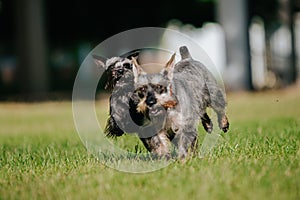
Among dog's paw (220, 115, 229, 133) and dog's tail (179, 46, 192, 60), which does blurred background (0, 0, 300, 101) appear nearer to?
dog's paw (220, 115, 229, 133)

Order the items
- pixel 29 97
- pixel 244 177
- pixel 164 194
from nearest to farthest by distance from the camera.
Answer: pixel 164 194
pixel 244 177
pixel 29 97

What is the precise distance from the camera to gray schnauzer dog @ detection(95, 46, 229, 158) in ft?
19.9

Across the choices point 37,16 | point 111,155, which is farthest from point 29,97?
point 111,155

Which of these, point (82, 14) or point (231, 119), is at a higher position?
point (82, 14)

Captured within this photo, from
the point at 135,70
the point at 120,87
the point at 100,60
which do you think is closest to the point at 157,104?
the point at 135,70

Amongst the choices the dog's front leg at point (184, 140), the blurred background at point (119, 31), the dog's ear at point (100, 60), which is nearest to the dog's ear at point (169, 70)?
the dog's front leg at point (184, 140)

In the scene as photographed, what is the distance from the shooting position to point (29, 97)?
22234 millimetres

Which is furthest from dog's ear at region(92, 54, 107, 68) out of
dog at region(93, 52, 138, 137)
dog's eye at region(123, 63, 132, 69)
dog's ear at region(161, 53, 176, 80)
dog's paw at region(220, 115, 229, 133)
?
dog's paw at region(220, 115, 229, 133)

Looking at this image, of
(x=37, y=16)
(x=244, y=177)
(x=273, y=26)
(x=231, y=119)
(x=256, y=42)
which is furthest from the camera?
(x=256, y=42)

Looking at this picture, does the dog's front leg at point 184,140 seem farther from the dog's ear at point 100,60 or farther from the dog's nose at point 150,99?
the dog's ear at point 100,60

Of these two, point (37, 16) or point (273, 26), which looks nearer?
point (37, 16)

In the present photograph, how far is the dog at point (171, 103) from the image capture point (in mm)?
6059

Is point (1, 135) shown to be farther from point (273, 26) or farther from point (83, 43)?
point (273, 26)

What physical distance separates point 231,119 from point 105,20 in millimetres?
15051
